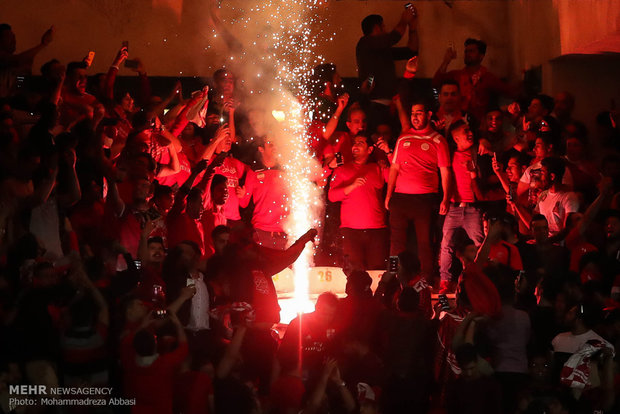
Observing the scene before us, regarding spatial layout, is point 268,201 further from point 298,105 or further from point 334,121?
point 298,105

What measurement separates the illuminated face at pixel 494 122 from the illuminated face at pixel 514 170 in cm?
48

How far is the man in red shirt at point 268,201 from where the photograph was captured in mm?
9867

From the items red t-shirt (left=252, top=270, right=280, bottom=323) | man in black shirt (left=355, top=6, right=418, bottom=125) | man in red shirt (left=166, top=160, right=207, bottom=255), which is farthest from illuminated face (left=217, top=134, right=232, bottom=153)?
red t-shirt (left=252, top=270, right=280, bottom=323)

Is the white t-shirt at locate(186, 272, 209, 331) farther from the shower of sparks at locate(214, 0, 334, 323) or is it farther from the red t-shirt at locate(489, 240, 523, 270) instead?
the shower of sparks at locate(214, 0, 334, 323)

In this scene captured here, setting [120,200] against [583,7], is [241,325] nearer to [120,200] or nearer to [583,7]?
[120,200]

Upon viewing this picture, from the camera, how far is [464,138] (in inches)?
376

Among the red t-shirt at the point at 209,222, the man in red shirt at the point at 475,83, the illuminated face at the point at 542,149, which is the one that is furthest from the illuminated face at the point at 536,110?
the red t-shirt at the point at 209,222

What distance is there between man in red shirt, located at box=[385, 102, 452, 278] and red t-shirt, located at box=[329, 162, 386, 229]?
0.40 feet

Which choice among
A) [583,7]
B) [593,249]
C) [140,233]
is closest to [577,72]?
[583,7]

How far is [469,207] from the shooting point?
30.8 feet

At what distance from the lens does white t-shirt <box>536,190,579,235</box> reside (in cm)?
876

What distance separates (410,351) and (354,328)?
15.6 inches

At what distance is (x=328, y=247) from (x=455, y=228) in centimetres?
154

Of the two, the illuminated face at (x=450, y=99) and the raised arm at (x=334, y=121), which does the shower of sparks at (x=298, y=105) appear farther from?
the illuminated face at (x=450, y=99)
